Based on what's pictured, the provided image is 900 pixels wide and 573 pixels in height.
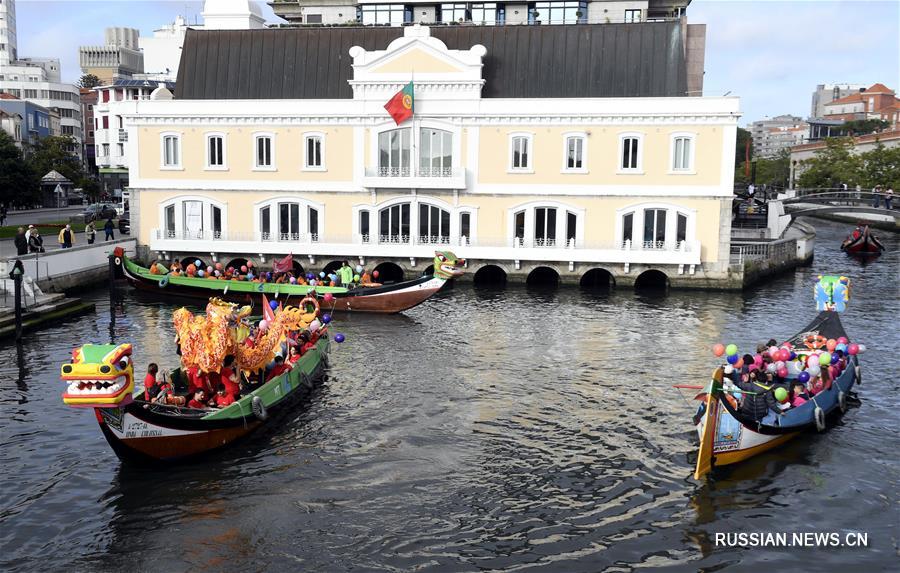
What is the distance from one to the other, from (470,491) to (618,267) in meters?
28.5

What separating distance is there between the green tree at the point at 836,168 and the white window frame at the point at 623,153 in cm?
5819

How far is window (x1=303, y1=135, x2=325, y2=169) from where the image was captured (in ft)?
155

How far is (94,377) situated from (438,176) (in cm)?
3059

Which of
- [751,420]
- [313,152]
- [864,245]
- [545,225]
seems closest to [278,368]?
[751,420]

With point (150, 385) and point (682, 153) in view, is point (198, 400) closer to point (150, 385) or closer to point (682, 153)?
point (150, 385)

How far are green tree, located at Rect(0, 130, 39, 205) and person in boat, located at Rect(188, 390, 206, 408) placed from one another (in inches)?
2229

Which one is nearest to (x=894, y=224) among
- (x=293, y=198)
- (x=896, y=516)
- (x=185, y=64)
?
(x=293, y=198)

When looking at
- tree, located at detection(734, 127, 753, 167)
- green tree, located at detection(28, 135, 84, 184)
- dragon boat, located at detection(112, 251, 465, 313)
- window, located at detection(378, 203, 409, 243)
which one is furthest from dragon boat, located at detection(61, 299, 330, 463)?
tree, located at detection(734, 127, 753, 167)

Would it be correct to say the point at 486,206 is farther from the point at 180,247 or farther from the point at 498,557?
the point at 498,557

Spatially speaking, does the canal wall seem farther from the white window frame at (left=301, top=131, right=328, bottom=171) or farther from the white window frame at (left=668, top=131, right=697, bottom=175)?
the white window frame at (left=668, top=131, right=697, bottom=175)

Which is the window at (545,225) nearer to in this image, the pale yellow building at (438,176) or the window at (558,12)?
the pale yellow building at (438,176)

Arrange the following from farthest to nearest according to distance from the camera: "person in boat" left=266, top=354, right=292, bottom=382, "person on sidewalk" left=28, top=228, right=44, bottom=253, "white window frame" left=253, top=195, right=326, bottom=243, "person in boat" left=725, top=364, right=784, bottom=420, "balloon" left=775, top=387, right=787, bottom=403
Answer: "white window frame" left=253, top=195, right=326, bottom=243 → "person on sidewalk" left=28, top=228, right=44, bottom=253 → "person in boat" left=266, top=354, right=292, bottom=382 → "balloon" left=775, top=387, right=787, bottom=403 → "person in boat" left=725, top=364, right=784, bottom=420

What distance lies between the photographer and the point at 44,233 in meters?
55.2

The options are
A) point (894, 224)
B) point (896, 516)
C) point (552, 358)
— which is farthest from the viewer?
point (894, 224)
